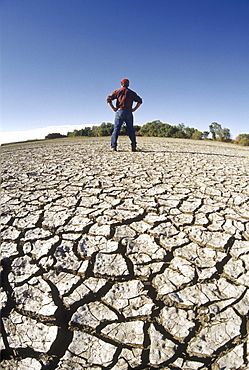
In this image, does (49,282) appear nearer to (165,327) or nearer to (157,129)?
(165,327)

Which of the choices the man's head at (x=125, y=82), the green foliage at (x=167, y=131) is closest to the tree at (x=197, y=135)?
the green foliage at (x=167, y=131)

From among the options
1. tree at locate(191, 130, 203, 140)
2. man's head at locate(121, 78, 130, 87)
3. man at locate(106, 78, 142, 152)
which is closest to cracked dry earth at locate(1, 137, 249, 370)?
Result: man at locate(106, 78, 142, 152)

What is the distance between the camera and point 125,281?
1387 millimetres

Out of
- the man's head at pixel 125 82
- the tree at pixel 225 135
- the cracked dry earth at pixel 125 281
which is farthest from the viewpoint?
the tree at pixel 225 135

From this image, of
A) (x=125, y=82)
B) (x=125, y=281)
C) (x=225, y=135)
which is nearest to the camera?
(x=125, y=281)

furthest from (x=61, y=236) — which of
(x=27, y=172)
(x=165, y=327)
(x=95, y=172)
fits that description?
(x=27, y=172)

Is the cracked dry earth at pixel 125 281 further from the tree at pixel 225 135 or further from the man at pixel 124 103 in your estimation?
the tree at pixel 225 135

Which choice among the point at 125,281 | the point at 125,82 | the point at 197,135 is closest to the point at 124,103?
the point at 125,82

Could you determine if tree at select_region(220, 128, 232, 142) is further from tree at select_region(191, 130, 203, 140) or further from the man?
the man

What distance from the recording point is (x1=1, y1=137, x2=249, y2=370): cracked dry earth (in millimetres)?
995

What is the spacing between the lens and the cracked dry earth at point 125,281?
995mm

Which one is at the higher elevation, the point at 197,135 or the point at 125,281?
the point at 197,135

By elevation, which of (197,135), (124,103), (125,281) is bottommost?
(125,281)

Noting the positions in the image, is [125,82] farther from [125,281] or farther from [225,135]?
[225,135]
